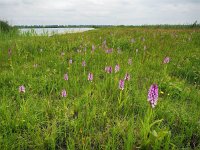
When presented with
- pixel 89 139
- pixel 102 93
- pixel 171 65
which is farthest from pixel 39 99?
pixel 171 65

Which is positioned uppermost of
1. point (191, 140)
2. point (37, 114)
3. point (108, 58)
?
point (108, 58)

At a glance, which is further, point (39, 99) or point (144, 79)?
point (144, 79)

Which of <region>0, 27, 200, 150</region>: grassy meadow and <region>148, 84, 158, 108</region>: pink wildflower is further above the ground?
<region>148, 84, 158, 108</region>: pink wildflower

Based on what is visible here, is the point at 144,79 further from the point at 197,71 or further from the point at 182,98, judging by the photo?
the point at 197,71

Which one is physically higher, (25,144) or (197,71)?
(197,71)

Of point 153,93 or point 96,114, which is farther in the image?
point 96,114

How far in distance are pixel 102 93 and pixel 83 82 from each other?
833mm

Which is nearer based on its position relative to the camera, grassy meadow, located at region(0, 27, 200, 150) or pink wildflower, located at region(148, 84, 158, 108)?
pink wildflower, located at region(148, 84, 158, 108)

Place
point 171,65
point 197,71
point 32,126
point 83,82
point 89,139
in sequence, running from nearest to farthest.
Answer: point 89,139, point 32,126, point 83,82, point 197,71, point 171,65

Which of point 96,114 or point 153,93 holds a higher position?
point 153,93

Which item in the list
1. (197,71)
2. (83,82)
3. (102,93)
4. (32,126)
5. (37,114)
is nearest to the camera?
(32,126)

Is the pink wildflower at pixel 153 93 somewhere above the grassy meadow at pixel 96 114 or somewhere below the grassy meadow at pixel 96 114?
above

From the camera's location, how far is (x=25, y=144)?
110 inches

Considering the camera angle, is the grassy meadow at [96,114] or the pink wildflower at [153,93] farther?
the grassy meadow at [96,114]
